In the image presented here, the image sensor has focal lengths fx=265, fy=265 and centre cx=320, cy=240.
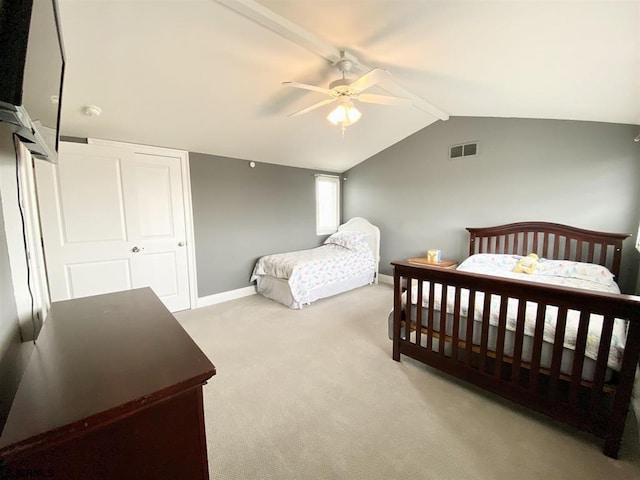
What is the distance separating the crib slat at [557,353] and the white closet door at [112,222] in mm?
3780

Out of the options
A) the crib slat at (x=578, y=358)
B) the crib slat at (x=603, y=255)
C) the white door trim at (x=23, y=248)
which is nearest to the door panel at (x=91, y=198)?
the white door trim at (x=23, y=248)

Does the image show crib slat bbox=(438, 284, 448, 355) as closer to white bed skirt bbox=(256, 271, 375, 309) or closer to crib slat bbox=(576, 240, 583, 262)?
white bed skirt bbox=(256, 271, 375, 309)

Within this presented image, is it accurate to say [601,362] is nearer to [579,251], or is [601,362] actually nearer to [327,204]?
[579,251]

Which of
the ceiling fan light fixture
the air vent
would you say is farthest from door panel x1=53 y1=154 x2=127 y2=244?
the air vent

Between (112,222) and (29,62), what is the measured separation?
2.69m

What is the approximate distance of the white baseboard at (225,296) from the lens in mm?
3762

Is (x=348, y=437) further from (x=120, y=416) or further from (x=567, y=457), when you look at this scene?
(x=120, y=416)

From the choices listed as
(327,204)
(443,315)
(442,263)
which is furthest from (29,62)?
(327,204)

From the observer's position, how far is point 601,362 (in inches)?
55.9

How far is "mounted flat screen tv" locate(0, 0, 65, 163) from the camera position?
2.09 feet

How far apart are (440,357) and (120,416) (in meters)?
2.06

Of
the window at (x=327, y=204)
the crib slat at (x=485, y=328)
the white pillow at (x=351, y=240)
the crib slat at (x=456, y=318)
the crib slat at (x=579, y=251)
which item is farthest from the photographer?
the window at (x=327, y=204)

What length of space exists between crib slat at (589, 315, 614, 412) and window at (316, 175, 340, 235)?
4.19m

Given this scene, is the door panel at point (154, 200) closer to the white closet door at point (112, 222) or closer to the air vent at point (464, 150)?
the white closet door at point (112, 222)
